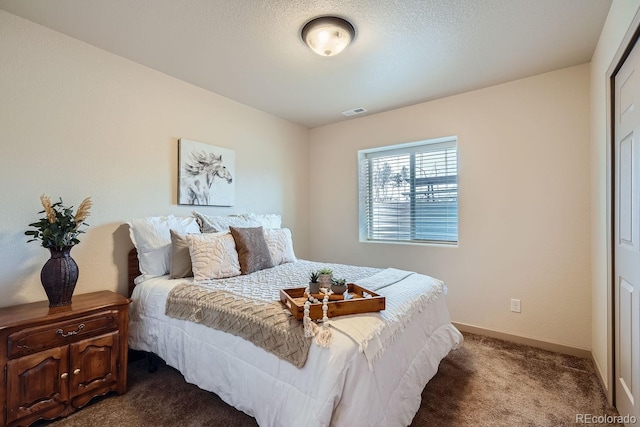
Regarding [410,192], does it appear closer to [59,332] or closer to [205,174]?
[205,174]

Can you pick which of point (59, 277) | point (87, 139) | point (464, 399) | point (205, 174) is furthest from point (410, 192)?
point (59, 277)

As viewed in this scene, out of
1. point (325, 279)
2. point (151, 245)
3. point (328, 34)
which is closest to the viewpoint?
point (325, 279)

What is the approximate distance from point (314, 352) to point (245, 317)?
0.47 meters

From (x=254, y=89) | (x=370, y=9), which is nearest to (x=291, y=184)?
(x=254, y=89)

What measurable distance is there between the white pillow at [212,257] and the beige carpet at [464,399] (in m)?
0.78

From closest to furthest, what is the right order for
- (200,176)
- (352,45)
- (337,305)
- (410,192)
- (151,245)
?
(337,305) < (352,45) < (151,245) < (200,176) < (410,192)

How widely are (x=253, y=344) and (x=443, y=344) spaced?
4.43 ft

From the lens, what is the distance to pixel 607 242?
1908mm

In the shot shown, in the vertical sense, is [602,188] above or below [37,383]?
above

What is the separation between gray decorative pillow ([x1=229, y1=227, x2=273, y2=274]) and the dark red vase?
105 centimetres

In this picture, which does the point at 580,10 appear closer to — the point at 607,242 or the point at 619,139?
the point at 619,139

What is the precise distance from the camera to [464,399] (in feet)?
6.14

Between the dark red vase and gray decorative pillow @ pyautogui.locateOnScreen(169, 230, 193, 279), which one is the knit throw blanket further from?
the dark red vase

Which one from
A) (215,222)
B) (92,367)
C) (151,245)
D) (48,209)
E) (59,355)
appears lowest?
(92,367)
